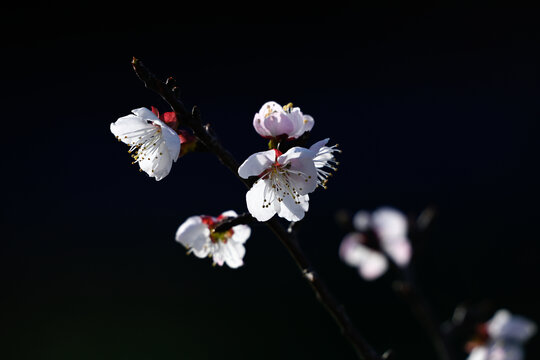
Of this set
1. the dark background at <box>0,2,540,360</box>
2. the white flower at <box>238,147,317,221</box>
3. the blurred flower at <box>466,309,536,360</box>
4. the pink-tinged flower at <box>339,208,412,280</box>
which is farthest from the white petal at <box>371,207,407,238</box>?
the dark background at <box>0,2,540,360</box>

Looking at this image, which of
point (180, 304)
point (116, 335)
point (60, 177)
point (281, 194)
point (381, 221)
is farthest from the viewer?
point (60, 177)

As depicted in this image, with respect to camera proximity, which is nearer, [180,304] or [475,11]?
[180,304]

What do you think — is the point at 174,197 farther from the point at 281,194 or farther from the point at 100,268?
the point at 281,194

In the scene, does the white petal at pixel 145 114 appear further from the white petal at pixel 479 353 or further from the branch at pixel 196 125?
the white petal at pixel 479 353

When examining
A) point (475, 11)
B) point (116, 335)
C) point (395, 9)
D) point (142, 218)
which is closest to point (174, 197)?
point (142, 218)

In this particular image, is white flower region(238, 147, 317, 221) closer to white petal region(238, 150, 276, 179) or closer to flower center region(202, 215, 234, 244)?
white petal region(238, 150, 276, 179)

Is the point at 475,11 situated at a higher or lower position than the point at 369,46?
lower

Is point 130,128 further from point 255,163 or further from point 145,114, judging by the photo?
point 255,163
